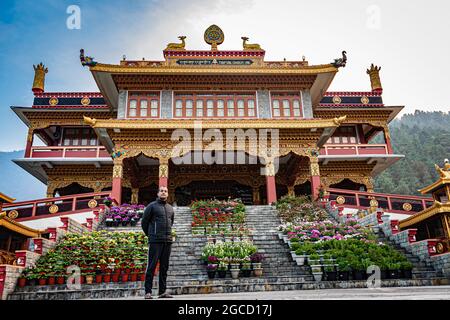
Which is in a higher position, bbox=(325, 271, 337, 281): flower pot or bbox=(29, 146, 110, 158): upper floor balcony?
bbox=(29, 146, 110, 158): upper floor balcony

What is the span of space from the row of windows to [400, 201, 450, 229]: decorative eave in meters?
8.98

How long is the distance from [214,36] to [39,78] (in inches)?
506

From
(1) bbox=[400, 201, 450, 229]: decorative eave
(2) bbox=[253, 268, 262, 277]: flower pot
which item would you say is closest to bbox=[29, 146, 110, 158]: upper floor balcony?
(2) bbox=[253, 268, 262, 277]: flower pot

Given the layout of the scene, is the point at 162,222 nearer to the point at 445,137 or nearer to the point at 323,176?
the point at 323,176

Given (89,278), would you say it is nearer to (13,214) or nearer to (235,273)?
(235,273)

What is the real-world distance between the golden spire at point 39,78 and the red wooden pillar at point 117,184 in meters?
11.4

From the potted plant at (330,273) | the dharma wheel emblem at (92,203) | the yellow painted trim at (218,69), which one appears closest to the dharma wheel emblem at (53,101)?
the yellow painted trim at (218,69)

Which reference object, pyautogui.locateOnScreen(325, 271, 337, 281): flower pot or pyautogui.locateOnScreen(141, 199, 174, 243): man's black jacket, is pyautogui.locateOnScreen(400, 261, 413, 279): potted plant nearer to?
pyautogui.locateOnScreen(325, 271, 337, 281): flower pot

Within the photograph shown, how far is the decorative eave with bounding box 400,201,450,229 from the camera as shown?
37.5ft

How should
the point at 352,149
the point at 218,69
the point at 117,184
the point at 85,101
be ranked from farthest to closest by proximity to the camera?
the point at 85,101, the point at 352,149, the point at 218,69, the point at 117,184

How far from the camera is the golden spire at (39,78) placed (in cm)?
2545

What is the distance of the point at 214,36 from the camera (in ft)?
77.7

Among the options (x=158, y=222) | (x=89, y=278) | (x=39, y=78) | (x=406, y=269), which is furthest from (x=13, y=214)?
(x=406, y=269)

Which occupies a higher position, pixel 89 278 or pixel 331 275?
pixel 89 278
